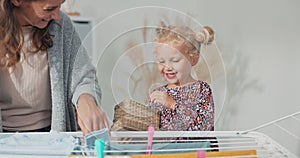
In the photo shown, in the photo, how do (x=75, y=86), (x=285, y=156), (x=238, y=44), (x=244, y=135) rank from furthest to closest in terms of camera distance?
(x=238, y=44) → (x=75, y=86) → (x=244, y=135) → (x=285, y=156)

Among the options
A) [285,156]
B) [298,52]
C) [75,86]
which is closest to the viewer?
[285,156]

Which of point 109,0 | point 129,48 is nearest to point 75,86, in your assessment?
point 129,48

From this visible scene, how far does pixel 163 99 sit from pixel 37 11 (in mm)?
426

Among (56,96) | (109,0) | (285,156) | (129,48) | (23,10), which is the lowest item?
(285,156)

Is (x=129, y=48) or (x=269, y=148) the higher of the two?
(x=129, y=48)

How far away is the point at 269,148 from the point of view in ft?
2.83

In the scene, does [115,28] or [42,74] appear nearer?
[115,28]

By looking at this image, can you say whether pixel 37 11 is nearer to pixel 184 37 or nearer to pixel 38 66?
pixel 38 66

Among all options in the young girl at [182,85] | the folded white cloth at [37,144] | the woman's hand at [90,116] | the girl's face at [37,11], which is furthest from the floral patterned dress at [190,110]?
the girl's face at [37,11]

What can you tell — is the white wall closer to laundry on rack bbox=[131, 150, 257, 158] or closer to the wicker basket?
the wicker basket

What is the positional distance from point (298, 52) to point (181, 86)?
3.12ft

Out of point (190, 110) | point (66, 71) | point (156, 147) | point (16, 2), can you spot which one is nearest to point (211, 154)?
point (156, 147)

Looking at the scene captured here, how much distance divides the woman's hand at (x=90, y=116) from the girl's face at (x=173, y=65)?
0.61 ft

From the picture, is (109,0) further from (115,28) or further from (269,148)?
(269,148)
